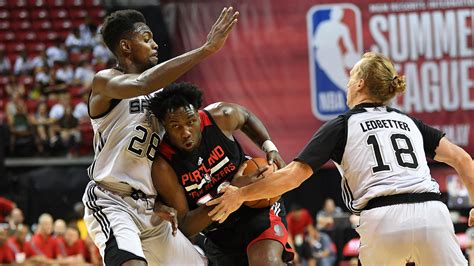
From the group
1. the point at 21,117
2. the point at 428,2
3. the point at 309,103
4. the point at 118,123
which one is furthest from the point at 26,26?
the point at 118,123

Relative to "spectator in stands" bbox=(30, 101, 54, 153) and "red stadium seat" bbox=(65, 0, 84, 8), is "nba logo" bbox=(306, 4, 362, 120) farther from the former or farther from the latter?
"red stadium seat" bbox=(65, 0, 84, 8)

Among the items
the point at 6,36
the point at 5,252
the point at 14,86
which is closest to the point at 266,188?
the point at 5,252

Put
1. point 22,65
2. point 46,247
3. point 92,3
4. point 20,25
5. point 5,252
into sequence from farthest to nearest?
point 92,3 → point 20,25 → point 22,65 → point 46,247 → point 5,252

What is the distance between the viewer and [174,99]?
5.32 m

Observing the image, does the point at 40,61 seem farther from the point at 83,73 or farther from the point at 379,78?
the point at 379,78

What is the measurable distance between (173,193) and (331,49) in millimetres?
10180

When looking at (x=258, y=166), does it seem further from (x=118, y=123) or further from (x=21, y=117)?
(x=21, y=117)

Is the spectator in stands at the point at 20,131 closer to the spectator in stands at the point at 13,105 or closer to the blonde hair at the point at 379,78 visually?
the spectator in stands at the point at 13,105

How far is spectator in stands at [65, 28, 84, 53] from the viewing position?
60.8 feet

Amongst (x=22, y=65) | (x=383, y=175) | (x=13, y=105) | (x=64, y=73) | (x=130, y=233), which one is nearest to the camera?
(x=383, y=175)

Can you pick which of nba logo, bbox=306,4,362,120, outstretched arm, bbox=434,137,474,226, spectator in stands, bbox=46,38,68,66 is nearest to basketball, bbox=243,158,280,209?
outstretched arm, bbox=434,137,474,226

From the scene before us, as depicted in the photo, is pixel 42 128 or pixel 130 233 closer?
pixel 130 233

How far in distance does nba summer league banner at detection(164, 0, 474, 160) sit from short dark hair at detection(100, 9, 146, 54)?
32.0 feet

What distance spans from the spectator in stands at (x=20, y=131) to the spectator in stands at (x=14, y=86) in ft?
3.69
